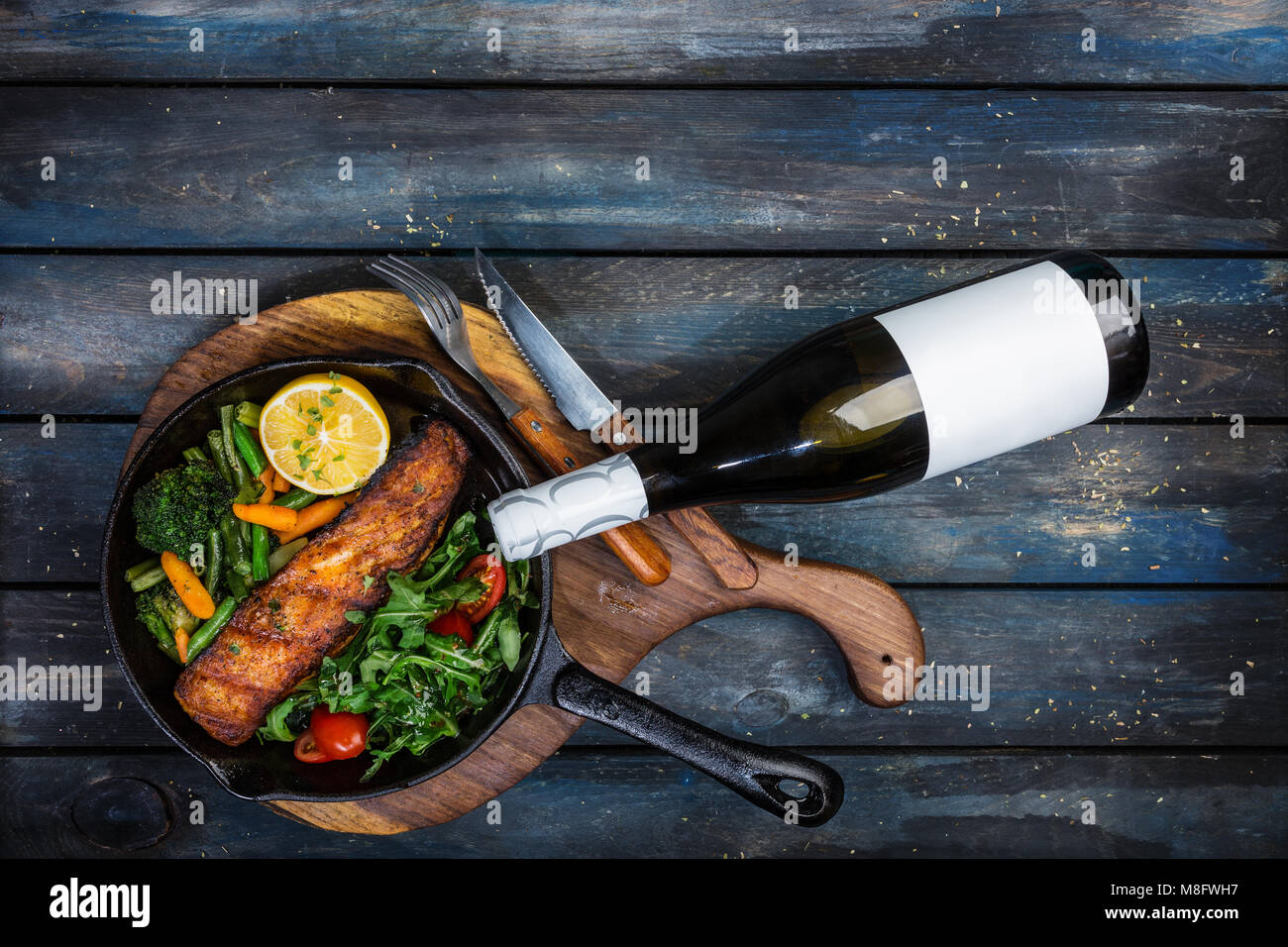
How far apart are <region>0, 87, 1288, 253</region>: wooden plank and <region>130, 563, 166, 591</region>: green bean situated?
68 cm

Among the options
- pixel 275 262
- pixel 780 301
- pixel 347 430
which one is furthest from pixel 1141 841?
pixel 275 262

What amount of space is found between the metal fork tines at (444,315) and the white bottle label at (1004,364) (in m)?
0.70

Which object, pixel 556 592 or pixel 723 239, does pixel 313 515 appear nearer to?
pixel 556 592

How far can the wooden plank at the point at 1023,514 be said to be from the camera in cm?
177

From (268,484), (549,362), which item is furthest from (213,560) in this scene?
(549,362)

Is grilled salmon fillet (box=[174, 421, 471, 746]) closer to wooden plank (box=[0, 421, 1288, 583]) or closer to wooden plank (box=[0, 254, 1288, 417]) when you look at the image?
wooden plank (box=[0, 254, 1288, 417])

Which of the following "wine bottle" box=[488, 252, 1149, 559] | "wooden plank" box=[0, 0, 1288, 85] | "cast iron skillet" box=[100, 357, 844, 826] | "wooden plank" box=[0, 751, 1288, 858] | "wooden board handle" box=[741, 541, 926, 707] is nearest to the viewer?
"wine bottle" box=[488, 252, 1149, 559]

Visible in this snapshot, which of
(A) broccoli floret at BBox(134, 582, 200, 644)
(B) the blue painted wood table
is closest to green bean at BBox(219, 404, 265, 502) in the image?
(A) broccoli floret at BBox(134, 582, 200, 644)

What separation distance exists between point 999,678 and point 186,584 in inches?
65.6

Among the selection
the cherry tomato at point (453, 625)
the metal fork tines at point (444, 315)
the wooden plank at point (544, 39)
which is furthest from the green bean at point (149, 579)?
the wooden plank at point (544, 39)

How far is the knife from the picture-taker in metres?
1.54

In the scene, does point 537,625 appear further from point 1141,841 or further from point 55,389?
point 1141,841

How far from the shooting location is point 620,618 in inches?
64.3

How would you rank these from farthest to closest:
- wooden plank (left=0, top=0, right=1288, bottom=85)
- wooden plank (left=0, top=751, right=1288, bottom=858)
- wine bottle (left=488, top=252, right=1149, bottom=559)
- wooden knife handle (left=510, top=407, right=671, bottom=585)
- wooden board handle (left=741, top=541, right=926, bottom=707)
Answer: wooden plank (left=0, top=751, right=1288, bottom=858) < wooden plank (left=0, top=0, right=1288, bottom=85) < wooden board handle (left=741, top=541, right=926, bottom=707) < wooden knife handle (left=510, top=407, right=671, bottom=585) < wine bottle (left=488, top=252, right=1149, bottom=559)
